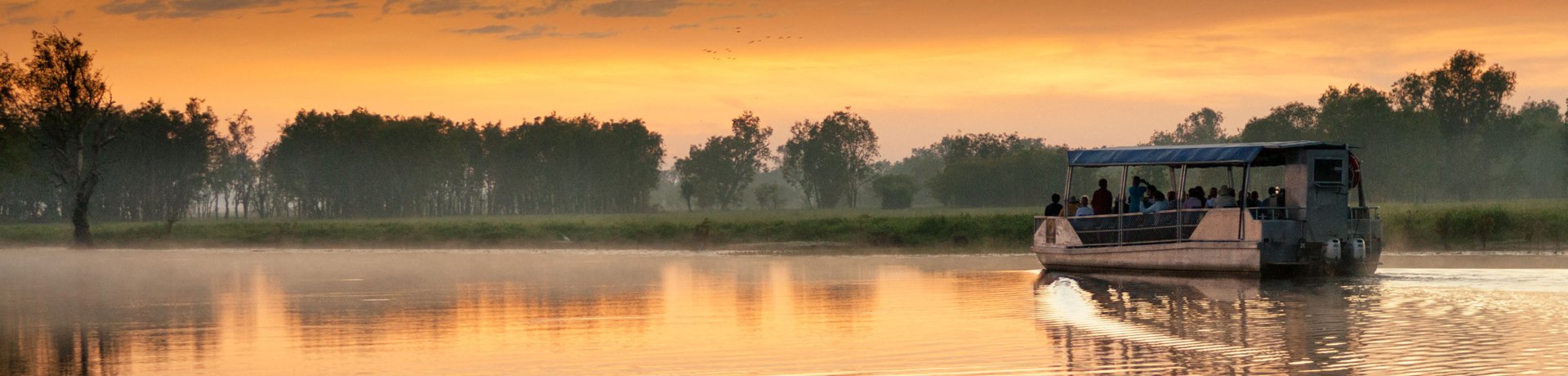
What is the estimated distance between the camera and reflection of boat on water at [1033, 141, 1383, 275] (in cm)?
2834

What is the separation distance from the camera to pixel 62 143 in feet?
224

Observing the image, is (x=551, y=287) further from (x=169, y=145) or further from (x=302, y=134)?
(x=302, y=134)

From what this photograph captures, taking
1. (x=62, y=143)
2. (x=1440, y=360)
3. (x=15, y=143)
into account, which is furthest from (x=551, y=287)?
(x=15, y=143)

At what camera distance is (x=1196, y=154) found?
29906mm

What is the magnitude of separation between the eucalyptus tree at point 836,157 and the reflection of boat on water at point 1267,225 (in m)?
135

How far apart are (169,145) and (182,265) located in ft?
292

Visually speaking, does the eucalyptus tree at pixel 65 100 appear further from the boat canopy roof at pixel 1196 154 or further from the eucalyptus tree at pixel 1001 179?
the eucalyptus tree at pixel 1001 179

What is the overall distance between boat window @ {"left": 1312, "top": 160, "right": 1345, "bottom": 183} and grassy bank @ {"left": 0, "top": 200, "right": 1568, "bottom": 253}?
1474cm

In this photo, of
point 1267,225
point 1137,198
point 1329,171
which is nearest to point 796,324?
point 1267,225

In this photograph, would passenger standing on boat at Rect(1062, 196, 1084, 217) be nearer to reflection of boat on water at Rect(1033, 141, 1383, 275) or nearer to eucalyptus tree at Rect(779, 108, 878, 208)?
reflection of boat on water at Rect(1033, 141, 1383, 275)

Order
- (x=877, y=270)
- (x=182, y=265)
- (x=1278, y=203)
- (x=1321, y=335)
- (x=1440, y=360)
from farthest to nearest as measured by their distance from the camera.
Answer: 1. (x=182, y=265)
2. (x=877, y=270)
3. (x=1278, y=203)
4. (x=1321, y=335)
5. (x=1440, y=360)

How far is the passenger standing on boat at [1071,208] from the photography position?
33.6m

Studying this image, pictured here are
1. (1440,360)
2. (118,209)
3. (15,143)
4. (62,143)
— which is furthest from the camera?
(118,209)

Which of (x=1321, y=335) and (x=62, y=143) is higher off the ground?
(x=62, y=143)
